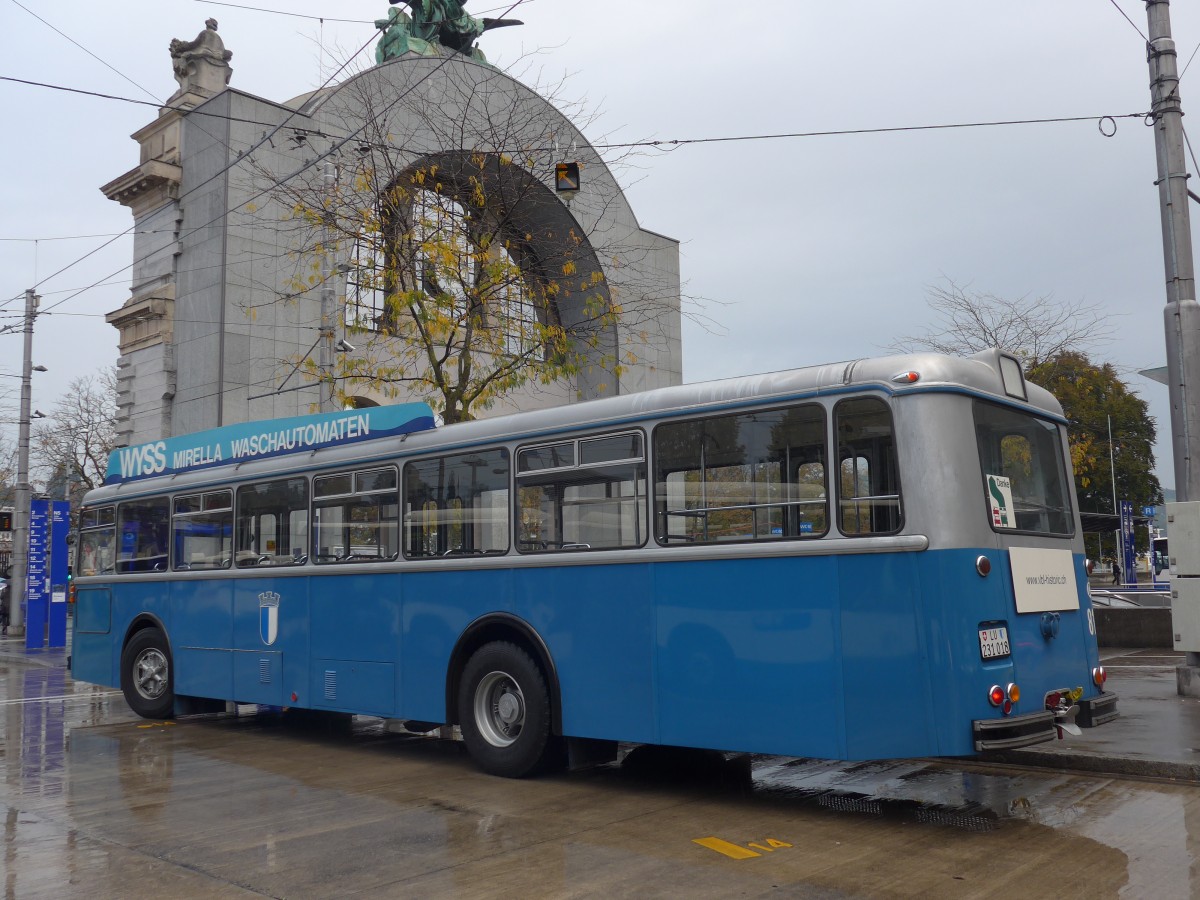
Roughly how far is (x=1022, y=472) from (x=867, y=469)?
4.71 feet

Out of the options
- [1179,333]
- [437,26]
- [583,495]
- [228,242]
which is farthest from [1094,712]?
[437,26]

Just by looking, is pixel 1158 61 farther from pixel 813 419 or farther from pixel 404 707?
pixel 404 707

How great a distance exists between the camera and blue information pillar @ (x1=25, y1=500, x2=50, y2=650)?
27547 millimetres

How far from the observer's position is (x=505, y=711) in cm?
932

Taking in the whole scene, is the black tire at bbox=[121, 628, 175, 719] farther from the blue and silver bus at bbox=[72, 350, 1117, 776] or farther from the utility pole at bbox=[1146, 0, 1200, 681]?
the utility pole at bbox=[1146, 0, 1200, 681]

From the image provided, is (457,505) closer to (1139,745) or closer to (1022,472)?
(1022,472)

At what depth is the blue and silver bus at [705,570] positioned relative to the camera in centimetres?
701

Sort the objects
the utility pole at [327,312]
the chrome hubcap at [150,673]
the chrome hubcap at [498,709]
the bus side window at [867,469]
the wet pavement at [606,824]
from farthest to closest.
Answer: the utility pole at [327,312] < the chrome hubcap at [150,673] < the chrome hubcap at [498,709] < the bus side window at [867,469] < the wet pavement at [606,824]

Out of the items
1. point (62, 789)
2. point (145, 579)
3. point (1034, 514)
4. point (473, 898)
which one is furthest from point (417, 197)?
point (473, 898)

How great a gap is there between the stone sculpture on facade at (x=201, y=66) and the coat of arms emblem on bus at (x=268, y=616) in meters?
21.2

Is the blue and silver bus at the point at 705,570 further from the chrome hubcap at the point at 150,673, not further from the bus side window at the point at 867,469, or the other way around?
the chrome hubcap at the point at 150,673

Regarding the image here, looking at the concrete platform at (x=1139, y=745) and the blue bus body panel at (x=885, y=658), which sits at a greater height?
the blue bus body panel at (x=885, y=658)

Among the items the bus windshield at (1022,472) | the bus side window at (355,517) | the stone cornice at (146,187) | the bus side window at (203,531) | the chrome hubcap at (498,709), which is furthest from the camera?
the stone cornice at (146,187)

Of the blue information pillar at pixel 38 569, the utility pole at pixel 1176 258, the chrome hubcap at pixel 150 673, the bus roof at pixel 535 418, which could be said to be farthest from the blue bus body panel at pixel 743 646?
the blue information pillar at pixel 38 569
